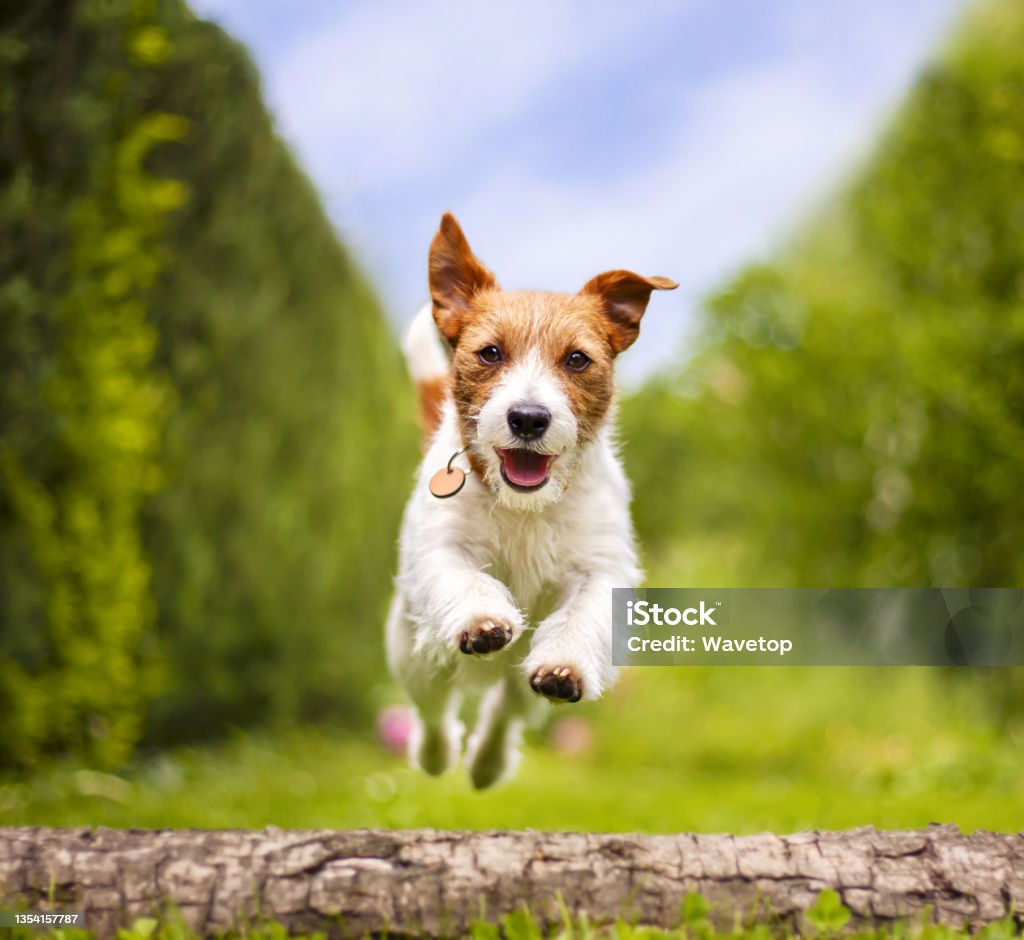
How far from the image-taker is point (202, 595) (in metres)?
7.09

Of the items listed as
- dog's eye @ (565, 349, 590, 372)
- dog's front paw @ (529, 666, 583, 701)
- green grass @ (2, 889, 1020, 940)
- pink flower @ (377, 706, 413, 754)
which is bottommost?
green grass @ (2, 889, 1020, 940)

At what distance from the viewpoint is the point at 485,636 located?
2059 mm

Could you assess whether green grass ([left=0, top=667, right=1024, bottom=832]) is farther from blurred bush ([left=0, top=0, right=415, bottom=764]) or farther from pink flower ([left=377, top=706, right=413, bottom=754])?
blurred bush ([left=0, top=0, right=415, bottom=764])

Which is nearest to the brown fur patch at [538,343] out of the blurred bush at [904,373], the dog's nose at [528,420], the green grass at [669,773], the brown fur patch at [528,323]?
the brown fur patch at [528,323]

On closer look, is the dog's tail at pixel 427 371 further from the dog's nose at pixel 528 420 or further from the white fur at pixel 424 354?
the dog's nose at pixel 528 420

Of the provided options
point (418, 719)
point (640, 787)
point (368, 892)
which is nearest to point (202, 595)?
point (640, 787)

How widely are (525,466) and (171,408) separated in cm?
506

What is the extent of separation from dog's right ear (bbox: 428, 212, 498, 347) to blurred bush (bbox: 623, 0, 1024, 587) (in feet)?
21.7

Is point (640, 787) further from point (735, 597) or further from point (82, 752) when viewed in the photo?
point (82, 752)

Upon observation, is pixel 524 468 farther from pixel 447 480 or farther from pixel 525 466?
pixel 447 480

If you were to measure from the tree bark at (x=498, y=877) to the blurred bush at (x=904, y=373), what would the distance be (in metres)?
5.70

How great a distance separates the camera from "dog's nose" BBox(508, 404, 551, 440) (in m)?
1.98

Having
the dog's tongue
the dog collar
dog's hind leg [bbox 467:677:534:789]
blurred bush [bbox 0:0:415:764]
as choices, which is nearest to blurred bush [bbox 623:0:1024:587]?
blurred bush [bbox 0:0:415:764]

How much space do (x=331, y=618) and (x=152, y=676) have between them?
7.29 ft
